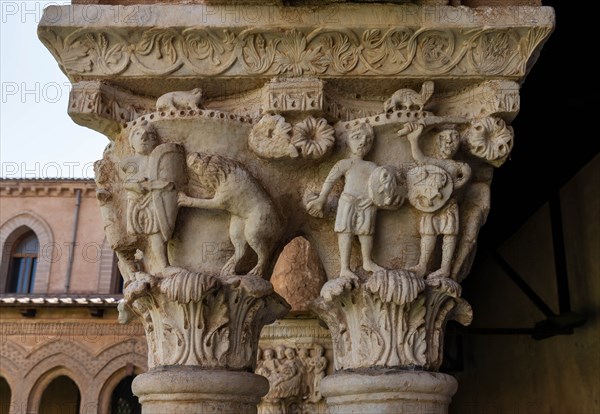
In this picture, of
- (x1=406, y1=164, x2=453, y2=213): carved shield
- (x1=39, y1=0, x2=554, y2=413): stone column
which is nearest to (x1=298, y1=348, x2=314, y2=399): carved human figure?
(x1=39, y1=0, x2=554, y2=413): stone column

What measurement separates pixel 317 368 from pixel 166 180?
2.26 meters

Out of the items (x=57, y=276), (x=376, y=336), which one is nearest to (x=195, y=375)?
(x=376, y=336)

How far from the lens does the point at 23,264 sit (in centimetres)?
2003

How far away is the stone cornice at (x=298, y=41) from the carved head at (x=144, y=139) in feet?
0.55

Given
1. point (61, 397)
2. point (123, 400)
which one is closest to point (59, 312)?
point (123, 400)

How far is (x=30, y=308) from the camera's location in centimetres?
1575

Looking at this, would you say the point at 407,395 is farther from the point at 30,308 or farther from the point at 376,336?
the point at 30,308

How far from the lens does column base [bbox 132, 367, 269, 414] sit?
A: 1847 millimetres

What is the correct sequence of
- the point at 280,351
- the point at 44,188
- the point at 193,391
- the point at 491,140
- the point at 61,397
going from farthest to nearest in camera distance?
the point at 44,188, the point at 61,397, the point at 280,351, the point at 491,140, the point at 193,391

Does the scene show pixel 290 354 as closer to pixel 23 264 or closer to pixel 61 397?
pixel 61 397

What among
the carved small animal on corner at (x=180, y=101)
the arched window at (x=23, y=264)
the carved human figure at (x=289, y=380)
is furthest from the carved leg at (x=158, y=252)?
the arched window at (x=23, y=264)

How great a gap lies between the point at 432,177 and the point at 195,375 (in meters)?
0.89

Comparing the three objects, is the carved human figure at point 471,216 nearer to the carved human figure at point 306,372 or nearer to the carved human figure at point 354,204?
the carved human figure at point 354,204

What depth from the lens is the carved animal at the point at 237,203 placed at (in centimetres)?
197
